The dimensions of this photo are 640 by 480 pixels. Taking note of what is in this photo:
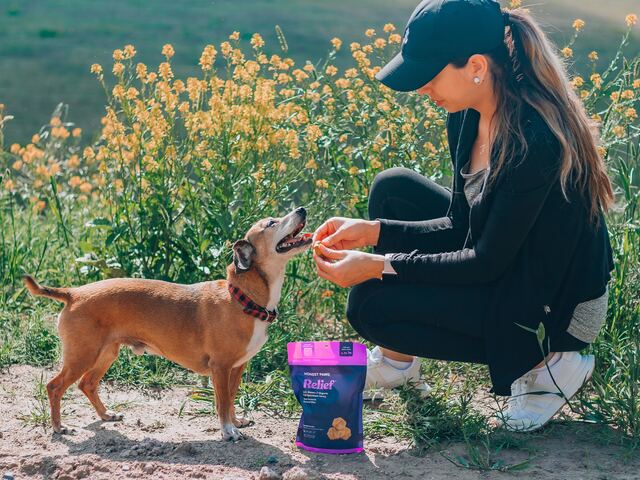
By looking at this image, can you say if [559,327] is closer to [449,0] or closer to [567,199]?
[567,199]

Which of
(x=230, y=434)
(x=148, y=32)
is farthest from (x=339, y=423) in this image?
(x=148, y=32)

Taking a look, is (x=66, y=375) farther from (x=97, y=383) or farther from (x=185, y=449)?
(x=185, y=449)

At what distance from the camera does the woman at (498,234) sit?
3.37 metres

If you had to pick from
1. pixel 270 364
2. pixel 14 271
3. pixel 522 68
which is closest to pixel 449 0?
pixel 522 68

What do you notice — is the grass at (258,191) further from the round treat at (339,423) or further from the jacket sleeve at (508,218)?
the jacket sleeve at (508,218)

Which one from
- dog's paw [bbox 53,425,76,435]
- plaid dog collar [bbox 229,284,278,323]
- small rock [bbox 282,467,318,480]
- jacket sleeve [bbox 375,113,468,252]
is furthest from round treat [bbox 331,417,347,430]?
dog's paw [bbox 53,425,76,435]

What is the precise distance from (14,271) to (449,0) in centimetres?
291

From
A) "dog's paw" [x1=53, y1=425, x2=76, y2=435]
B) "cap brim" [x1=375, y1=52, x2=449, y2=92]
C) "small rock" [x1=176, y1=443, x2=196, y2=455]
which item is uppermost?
"cap brim" [x1=375, y1=52, x2=449, y2=92]

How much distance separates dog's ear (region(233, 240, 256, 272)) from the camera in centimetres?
378

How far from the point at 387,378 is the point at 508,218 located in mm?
1035

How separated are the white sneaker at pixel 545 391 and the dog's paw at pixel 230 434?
101 centimetres

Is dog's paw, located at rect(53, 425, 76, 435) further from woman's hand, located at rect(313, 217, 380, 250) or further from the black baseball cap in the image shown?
the black baseball cap

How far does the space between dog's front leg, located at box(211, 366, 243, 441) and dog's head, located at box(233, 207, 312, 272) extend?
405mm

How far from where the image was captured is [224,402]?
3.71 meters
